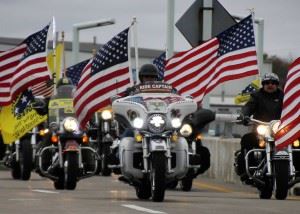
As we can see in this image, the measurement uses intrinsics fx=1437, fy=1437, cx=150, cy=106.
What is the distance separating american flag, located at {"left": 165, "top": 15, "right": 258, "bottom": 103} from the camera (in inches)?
947

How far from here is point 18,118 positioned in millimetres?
25281

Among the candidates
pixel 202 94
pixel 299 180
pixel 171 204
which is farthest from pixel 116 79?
pixel 171 204

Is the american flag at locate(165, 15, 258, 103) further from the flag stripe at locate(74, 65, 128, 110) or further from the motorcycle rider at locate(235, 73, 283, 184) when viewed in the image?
the motorcycle rider at locate(235, 73, 283, 184)

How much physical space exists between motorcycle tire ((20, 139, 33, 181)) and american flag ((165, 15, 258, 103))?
8.83 ft

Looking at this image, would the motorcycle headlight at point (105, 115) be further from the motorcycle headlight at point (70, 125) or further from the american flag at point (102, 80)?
the motorcycle headlight at point (70, 125)

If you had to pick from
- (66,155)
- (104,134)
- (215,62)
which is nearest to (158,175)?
(66,155)

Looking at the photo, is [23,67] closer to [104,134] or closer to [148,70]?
[104,134]

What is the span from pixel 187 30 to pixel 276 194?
544 centimetres

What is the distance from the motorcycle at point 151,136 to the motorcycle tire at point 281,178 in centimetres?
159

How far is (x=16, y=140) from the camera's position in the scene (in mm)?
25266

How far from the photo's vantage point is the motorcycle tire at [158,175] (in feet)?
54.6

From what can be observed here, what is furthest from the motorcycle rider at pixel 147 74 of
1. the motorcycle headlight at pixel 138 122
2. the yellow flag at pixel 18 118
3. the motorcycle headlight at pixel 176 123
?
the yellow flag at pixel 18 118

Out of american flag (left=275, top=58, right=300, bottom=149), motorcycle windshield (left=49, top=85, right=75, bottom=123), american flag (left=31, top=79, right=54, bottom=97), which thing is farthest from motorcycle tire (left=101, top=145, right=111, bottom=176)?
american flag (left=275, top=58, right=300, bottom=149)

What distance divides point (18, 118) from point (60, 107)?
334 centimetres
